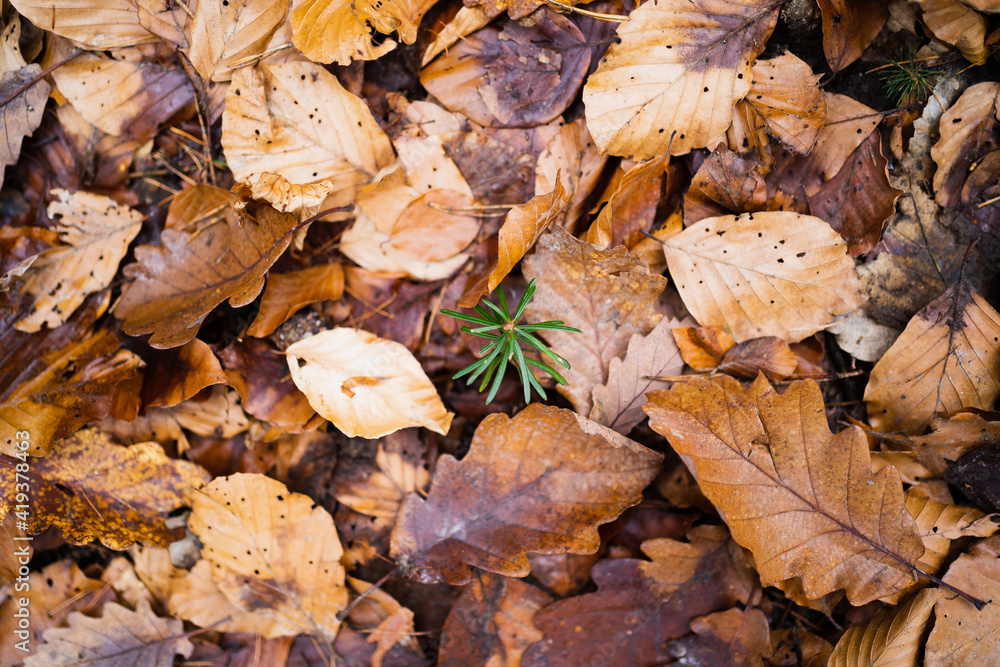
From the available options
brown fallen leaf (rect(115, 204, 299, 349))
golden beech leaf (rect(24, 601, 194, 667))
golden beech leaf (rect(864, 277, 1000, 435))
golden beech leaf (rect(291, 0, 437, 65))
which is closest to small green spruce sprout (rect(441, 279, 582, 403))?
brown fallen leaf (rect(115, 204, 299, 349))

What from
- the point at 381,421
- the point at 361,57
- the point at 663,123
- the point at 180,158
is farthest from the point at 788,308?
the point at 180,158

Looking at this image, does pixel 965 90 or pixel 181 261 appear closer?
pixel 965 90

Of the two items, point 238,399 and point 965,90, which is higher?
point 965,90

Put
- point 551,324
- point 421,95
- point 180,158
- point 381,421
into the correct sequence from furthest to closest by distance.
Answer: point 180,158 < point 421,95 < point 381,421 < point 551,324

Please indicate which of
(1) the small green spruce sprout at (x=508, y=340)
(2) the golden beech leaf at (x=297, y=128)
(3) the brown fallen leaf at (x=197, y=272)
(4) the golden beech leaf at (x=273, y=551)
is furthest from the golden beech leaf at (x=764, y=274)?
(4) the golden beech leaf at (x=273, y=551)

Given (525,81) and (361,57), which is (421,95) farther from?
(525,81)

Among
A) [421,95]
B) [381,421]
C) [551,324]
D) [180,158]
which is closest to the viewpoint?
[551,324]

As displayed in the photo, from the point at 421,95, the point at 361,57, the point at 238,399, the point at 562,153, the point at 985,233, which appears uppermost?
the point at 361,57

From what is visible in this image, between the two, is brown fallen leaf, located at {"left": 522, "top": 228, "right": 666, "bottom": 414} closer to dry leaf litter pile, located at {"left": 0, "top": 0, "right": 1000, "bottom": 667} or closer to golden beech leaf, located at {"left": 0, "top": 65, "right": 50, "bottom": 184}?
dry leaf litter pile, located at {"left": 0, "top": 0, "right": 1000, "bottom": 667}
